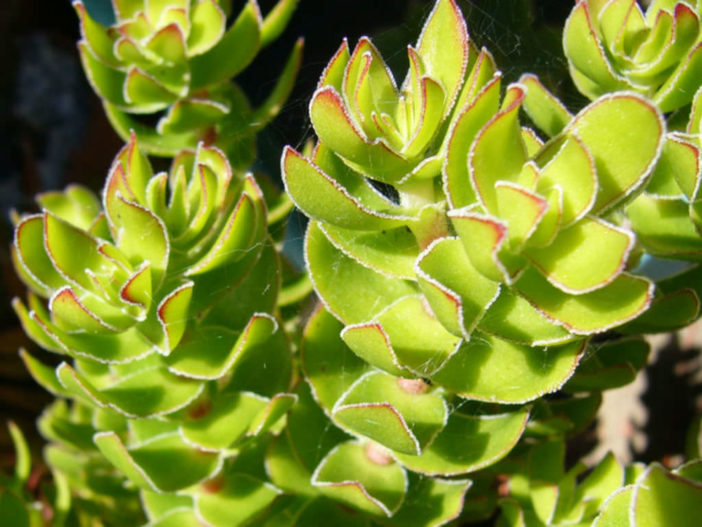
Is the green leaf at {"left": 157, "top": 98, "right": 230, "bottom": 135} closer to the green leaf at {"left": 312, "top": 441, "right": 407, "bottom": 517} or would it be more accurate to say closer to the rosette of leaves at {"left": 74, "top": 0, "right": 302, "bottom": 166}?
the rosette of leaves at {"left": 74, "top": 0, "right": 302, "bottom": 166}

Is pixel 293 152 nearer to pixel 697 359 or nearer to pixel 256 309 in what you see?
pixel 256 309

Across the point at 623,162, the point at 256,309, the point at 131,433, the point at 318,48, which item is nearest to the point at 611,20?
the point at 623,162

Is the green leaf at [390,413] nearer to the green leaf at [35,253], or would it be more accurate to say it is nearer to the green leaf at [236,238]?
the green leaf at [236,238]

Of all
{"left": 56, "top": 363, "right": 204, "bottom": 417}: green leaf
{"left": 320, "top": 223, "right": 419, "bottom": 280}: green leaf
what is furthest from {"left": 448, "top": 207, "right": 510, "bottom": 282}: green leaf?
{"left": 56, "top": 363, "right": 204, "bottom": 417}: green leaf

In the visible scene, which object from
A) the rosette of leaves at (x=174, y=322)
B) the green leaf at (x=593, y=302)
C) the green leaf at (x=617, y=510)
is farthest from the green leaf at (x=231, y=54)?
the green leaf at (x=617, y=510)

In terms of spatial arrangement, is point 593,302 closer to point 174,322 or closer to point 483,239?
point 483,239

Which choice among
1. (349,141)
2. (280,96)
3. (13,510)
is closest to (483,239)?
(349,141)
